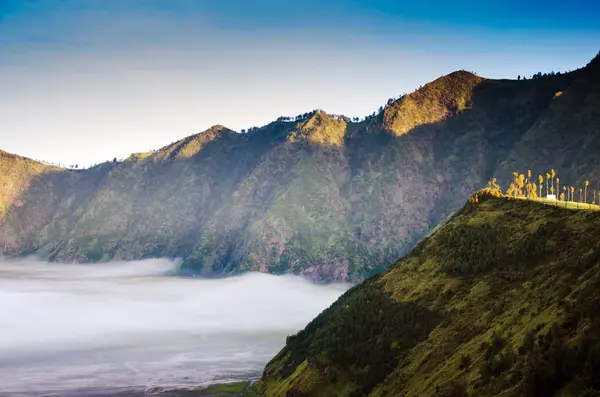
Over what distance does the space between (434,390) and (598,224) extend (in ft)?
228

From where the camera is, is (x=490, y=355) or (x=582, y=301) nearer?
(x=582, y=301)

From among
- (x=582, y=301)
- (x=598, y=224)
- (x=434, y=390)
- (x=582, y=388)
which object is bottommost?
(x=434, y=390)

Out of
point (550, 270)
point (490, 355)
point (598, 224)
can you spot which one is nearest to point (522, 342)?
point (490, 355)

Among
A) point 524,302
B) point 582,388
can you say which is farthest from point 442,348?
point 582,388

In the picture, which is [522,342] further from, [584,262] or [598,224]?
[598,224]

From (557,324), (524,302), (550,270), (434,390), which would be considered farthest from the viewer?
(550,270)

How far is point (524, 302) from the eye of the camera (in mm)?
178375

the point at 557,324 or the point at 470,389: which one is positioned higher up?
the point at 557,324

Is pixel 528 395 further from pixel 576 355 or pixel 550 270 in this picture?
pixel 550 270

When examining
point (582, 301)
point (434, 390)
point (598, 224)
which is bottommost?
point (434, 390)

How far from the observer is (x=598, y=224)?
194 metres

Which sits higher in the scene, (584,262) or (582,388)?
(584,262)

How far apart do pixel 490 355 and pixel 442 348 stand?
4583 cm

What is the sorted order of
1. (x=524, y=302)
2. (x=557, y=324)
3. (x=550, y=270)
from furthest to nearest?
(x=550, y=270) < (x=524, y=302) < (x=557, y=324)
